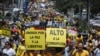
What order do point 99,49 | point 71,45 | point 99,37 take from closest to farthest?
point 71,45
point 99,49
point 99,37

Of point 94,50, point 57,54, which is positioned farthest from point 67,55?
point 94,50

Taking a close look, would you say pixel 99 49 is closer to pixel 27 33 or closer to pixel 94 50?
pixel 94 50

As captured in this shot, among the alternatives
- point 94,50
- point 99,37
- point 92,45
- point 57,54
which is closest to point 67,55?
point 57,54

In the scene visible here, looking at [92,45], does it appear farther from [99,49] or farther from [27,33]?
[27,33]

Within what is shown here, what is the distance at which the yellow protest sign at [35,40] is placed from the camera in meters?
16.9

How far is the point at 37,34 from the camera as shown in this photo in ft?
56.2

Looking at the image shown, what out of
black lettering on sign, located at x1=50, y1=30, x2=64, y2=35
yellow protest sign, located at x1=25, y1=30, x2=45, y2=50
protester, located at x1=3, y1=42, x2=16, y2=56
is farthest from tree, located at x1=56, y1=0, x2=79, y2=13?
yellow protest sign, located at x1=25, y1=30, x2=45, y2=50

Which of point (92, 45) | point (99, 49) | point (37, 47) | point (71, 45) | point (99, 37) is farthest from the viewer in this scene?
point (99, 37)

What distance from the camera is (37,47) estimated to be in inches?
664

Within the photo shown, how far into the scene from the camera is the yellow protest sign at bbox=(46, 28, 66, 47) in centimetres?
1714

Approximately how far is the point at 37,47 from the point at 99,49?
327 cm

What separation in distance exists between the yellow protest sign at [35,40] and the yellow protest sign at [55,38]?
0.25m

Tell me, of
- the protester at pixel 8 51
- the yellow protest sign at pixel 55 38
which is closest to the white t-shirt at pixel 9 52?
the protester at pixel 8 51

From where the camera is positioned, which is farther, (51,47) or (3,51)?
(3,51)
